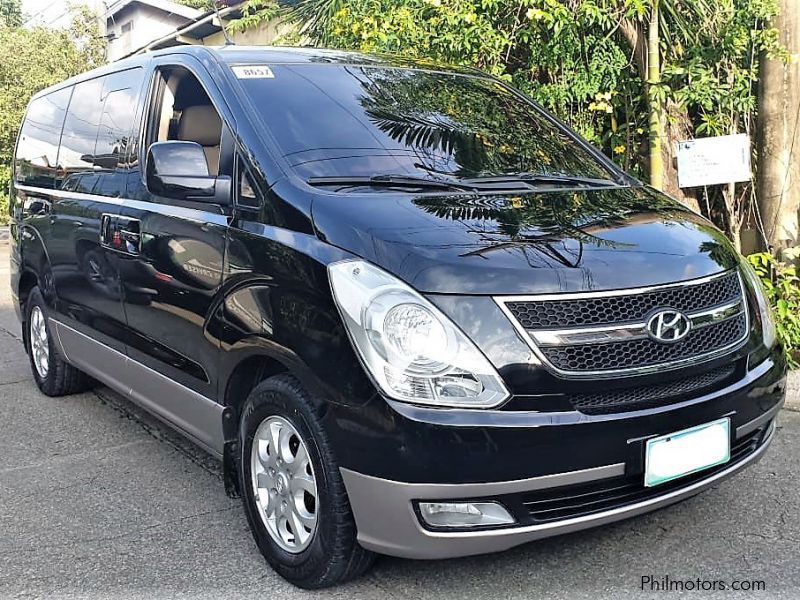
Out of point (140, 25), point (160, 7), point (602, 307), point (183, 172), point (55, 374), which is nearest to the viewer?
point (602, 307)

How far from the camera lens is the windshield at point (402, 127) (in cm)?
318

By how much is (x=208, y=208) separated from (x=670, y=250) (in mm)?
1724

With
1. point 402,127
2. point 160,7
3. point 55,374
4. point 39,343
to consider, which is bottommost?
point 55,374

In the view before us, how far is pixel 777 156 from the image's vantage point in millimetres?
5566

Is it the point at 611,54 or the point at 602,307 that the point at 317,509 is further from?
the point at 611,54

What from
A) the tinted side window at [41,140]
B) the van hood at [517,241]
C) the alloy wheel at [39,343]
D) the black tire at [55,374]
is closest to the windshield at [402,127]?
the van hood at [517,241]

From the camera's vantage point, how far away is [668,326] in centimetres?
255

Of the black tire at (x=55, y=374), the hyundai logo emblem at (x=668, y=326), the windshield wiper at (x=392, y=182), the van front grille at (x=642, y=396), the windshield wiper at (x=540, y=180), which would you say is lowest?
the black tire at (x=55, y=374)

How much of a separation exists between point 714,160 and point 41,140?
4.42 meters

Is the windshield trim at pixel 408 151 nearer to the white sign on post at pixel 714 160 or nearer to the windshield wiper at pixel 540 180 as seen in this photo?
the windshield wiper at pixel 540 180

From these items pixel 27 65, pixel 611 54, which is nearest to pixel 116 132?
pixel 611 54

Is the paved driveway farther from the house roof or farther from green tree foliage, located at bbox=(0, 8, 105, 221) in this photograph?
the house roof

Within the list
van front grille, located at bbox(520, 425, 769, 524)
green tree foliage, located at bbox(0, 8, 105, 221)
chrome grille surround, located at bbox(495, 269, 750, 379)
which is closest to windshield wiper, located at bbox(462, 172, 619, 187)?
chrome grille surround, located at bbox(495, 269, 750, 379)

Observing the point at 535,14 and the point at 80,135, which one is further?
the point at 535,14
